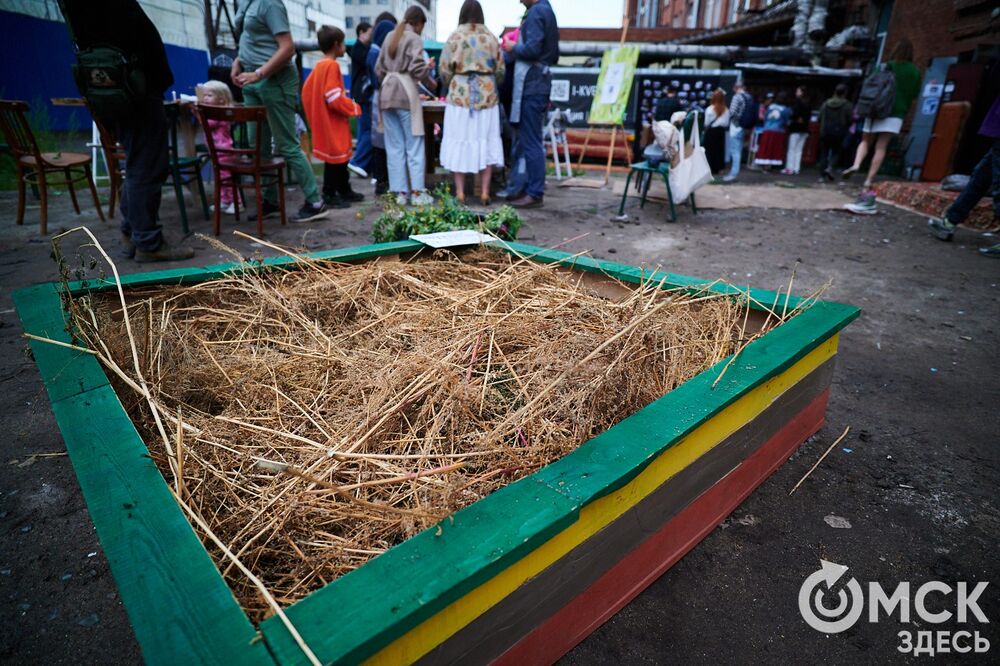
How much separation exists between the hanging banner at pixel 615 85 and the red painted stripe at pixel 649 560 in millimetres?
8423

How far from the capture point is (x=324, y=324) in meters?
2.66

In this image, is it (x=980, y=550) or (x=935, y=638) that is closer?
(x=935, y=638)

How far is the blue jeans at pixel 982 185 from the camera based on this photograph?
5.48 m

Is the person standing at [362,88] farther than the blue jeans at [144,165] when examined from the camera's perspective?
Yes

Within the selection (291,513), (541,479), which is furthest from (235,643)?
(541,479)

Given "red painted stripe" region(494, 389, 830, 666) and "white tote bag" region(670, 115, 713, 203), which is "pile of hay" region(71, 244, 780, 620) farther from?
"white tote bag" region(670, 115, 713, 203)

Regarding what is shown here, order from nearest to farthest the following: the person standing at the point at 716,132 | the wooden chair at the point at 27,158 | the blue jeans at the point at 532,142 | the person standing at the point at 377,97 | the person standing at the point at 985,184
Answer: the wooden chair at the point at 27,158 < the person standing at the point at 985,184 < the blue jeans at the point at 532,142 < the person standing at the point at 377,97 < the person standing at the point at 716,132

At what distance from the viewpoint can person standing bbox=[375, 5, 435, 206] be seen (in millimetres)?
6418

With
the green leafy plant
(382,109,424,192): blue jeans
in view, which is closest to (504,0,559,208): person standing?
(382,109,424,192): blue jeans

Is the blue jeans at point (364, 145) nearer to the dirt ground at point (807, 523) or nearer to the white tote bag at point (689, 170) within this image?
the white tote bag at point (689, 170)

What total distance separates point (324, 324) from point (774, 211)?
7.25 metres

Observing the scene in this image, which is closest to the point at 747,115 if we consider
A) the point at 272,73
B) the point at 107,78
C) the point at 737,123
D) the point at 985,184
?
the point at 737,123

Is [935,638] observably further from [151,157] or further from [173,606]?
[151,157]

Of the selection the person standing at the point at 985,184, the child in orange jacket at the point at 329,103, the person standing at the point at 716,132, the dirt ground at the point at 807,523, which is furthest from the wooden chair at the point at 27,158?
the person standing at the point at 716,132
